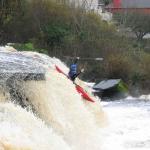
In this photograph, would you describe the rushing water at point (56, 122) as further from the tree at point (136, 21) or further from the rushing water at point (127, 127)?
the tree at point (136, 21)

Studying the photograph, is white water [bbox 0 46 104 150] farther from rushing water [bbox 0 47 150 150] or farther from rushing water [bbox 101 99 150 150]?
rushing water [bbox 101 99 150 150]

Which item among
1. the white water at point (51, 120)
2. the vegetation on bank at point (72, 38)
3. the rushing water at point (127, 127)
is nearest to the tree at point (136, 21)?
the vegetation on bank at point (72, 38)

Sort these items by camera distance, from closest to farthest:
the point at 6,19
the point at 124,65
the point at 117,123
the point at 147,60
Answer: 1. the point at 117,123
2. the point at 124,65
3. the point at 147,60
4. the point at 6,19

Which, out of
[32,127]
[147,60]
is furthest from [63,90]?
[147,60]

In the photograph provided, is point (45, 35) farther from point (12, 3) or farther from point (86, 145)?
point (86, 145)

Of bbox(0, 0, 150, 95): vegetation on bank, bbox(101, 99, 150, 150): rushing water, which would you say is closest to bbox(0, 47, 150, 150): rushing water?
bbox(101, 99, 150, 150): rushing water

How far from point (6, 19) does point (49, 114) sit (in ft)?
77.4

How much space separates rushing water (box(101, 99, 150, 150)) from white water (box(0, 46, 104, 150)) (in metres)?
0.30

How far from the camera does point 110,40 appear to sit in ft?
113

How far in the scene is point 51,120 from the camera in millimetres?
11211

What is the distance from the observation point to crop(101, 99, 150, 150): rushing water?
41.6 feet

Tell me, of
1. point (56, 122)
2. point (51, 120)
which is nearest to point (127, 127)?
point (56, 122)

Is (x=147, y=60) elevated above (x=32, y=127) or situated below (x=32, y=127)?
below

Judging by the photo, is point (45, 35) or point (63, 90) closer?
point (63, 90)
